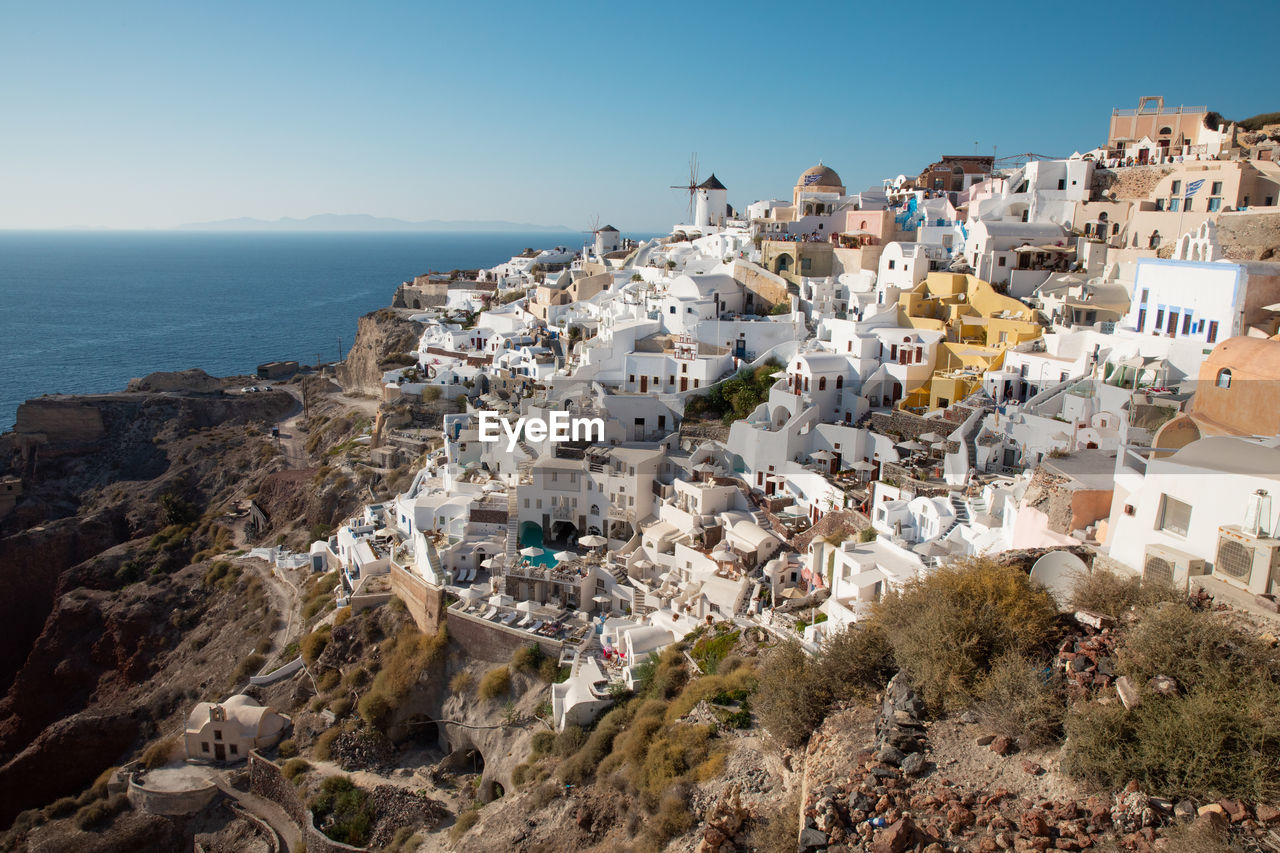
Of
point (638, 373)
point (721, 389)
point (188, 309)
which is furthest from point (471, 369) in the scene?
point (188, 309)

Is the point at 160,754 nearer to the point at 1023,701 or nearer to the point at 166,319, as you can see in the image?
the point at 1023,701

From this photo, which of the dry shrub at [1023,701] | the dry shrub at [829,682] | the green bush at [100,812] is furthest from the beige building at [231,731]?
the dry shrub at [1023,701]

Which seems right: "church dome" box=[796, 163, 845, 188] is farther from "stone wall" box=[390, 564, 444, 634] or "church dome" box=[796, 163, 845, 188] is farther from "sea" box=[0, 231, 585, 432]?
"sea" box=[0, 231, 585, 432]

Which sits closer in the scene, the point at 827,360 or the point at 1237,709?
the point at 1237,709

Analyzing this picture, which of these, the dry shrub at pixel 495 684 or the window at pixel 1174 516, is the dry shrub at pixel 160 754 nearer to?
the dry shrub at pixel 495 684

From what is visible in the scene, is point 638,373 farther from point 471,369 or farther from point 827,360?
point 471,369

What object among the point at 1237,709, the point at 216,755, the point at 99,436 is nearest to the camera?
the point at 1237,709

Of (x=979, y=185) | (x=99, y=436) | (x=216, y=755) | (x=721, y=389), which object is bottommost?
(x=216, y=755)

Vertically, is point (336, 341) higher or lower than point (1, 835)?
higher
